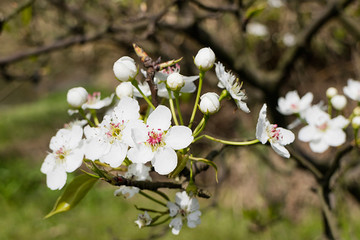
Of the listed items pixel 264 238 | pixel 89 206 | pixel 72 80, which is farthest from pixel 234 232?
pixel 72 80

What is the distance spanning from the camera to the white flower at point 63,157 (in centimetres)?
73

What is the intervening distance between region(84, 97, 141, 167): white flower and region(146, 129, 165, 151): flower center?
0.04m

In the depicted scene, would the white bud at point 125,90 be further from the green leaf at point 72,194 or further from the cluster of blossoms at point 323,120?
the cluster of blossoms at point 323,120

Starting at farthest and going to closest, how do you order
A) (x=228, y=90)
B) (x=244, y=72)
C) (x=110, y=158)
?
1. (x=244, y=72)
2. (x=228, y=90)
3. (x=110, y=158)

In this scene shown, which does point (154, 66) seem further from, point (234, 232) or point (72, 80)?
point (72, 80)

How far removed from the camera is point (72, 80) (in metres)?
7.84

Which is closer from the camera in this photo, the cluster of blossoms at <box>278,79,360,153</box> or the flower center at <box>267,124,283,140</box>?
the flower center at <box>267,124,283,140</box>

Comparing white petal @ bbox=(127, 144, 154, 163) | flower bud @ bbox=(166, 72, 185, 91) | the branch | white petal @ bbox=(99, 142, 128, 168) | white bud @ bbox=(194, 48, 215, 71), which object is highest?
white bud @ bbox=(194, 48, 215, 71)

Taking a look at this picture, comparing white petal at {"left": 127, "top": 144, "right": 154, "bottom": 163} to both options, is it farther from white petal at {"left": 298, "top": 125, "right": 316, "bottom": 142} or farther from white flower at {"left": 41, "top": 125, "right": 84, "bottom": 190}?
white petal at {"left": 298, "top": 125, "right": 316, "bottom": 142}

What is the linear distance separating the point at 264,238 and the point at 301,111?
1.60 meters

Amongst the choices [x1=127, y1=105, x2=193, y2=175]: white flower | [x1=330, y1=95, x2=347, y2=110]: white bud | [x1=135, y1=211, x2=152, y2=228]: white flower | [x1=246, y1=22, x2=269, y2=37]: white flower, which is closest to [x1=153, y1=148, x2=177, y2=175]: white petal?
[x1=127, y1=105, x2=193, y2=175]: white flower

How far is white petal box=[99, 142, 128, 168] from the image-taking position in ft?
2.10

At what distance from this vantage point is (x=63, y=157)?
76 centimetres

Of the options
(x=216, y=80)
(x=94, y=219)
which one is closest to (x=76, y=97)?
(x=216, y=80)
